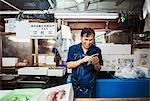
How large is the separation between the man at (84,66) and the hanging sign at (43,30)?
1.39m

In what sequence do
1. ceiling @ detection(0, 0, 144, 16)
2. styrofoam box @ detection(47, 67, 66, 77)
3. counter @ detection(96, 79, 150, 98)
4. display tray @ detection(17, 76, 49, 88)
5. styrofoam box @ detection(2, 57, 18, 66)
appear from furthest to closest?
styrofoam box @ detection(2, 57, 18, 66), ceiling @ detection(0, 0, 144, 16), styrofoam box @ detection(47, 67, 66, 77), display tray @ detection(17, 76, 49, 88), counter @ detection(96, 79, 150, 98)

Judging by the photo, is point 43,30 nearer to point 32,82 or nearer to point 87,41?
point 32,82

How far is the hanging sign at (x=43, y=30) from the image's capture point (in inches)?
181

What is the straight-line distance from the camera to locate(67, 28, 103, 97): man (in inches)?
128

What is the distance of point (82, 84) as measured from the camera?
327 centimetres

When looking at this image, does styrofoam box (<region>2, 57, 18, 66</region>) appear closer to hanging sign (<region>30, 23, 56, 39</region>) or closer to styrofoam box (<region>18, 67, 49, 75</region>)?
styrofoam box (<region>18, 67, 49, 75</region>)

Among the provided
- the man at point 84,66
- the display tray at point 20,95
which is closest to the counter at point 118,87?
the man at point 84,66

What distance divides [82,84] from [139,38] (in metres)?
3.11

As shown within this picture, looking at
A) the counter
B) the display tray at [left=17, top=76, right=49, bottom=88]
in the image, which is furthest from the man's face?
the display tray at [left=17, top=76, right=49, bottom=88]

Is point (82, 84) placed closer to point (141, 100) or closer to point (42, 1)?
point (141, 100)

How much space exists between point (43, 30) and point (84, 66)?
1.76m

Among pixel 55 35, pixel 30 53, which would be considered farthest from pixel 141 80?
pixel 30 53

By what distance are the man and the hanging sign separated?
139cm

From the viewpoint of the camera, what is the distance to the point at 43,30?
4664 mm
